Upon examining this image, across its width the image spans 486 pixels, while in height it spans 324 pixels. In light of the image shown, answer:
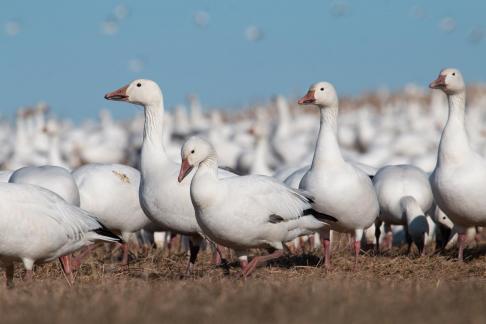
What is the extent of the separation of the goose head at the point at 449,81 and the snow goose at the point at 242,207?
2884 millimetres

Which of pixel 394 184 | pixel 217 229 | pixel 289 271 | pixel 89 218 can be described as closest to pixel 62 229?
pixel 89 218

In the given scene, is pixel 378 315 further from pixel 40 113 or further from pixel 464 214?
pixel 40 113

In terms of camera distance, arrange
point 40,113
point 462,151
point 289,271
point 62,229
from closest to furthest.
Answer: point 62,229
point 289,271
point 462,151
point 40,113

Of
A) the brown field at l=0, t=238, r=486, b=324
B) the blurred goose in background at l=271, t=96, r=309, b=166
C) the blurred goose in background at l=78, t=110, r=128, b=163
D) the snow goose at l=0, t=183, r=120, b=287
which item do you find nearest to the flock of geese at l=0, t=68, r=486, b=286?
the snow goose at l=0, t=183, r=120, b=287

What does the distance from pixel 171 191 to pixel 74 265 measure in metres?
1.25

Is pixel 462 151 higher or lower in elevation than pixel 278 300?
higher

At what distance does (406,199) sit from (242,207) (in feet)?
13.9

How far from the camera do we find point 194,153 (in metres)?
8.44

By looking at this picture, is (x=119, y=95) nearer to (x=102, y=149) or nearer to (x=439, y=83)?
(x=439, y=83)

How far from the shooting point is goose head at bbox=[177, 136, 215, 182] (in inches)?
332

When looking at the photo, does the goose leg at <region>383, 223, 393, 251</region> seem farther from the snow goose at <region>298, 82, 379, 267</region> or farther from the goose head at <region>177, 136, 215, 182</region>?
the goose head at <region>177, 136, 215, 182</region>

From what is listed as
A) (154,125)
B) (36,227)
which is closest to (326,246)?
(154,125)

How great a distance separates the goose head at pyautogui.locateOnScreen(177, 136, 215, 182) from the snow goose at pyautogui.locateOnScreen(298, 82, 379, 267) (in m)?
1.70

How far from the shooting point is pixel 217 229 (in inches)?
321
